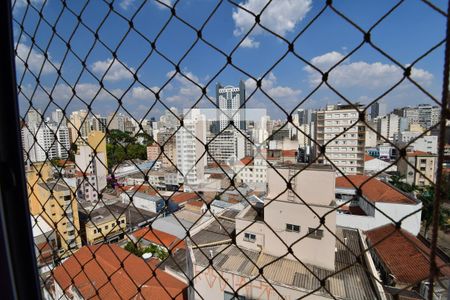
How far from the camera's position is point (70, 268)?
2939mm

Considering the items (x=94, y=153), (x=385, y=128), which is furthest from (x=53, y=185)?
(x=385, y=128)

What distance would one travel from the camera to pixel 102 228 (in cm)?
616

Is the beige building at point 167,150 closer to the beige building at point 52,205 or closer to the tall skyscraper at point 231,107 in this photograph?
the tall skyscraper at point 231,107

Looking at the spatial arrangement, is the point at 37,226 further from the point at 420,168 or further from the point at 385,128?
the point at 385,128

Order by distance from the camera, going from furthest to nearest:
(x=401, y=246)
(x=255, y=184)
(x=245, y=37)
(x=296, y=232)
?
1. (x=255, y=184)
2. (x=401, y=246)
3. (x=296, y=232)
4. (x=245, y=37)

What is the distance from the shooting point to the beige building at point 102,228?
2.61 ft

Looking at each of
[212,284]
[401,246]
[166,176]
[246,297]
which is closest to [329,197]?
[246,297]

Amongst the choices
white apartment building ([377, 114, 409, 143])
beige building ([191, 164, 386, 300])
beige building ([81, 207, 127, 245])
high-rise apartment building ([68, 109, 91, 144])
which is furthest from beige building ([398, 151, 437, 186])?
beige building ([191, 164, 386, 300])

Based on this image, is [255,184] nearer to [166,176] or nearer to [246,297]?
[166,176]

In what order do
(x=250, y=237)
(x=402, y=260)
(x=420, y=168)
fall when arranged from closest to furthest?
(x=420, y=168) < (x=250, y=237) < (x=402, y=260)

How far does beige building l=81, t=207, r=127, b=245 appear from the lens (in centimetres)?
79

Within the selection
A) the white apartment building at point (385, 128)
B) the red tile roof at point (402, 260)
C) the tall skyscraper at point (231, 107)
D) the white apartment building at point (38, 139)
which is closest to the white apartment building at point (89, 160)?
the white apartment building at point (38, 139)

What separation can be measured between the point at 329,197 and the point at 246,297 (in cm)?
101

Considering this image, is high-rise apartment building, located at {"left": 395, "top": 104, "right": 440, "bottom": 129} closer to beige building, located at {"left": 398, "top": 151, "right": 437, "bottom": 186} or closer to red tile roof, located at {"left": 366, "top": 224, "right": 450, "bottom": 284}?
beige building, located at {"left": 398, "top": 151, "right": 437, "bottom": 186}
